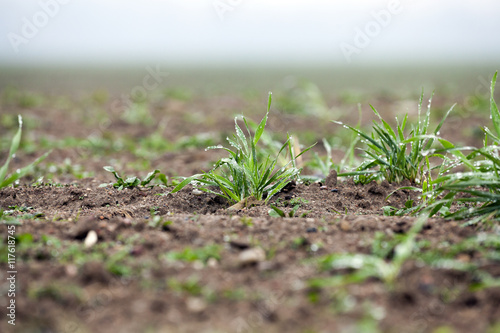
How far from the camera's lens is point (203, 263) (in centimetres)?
208

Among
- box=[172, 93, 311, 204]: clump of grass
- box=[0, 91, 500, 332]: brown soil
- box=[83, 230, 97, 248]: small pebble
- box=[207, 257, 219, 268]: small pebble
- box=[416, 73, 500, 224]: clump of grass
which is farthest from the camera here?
box=[172, 93, 311, 204]: clump of grass

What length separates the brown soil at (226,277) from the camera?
5.68 ft

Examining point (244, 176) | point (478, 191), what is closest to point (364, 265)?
point (478, 191)

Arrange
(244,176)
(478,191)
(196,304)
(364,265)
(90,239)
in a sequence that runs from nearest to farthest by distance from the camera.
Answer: (196,304) < (364,265) < (90,239) < (478,191) < (244,176)

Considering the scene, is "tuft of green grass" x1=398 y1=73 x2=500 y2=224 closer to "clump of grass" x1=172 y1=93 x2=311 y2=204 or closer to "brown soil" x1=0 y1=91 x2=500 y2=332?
"brown soil" x1=0 y1=91 x2=500 y2=332

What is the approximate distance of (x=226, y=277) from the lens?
1.98 metres

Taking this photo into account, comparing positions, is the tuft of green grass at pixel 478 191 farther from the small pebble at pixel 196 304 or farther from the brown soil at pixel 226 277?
the small pebble at pixel 196 304

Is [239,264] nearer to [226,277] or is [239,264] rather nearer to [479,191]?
[226,277]

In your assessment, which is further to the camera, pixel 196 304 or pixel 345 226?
pixel 345 226

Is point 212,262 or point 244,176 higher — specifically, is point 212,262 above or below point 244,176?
below

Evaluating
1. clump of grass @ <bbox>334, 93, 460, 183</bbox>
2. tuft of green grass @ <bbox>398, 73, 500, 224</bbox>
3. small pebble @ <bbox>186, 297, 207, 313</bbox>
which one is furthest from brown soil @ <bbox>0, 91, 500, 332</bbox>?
clump of grass @ <bbox>334, 93, 460, 183</bbox>

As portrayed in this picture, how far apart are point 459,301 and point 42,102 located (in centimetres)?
895

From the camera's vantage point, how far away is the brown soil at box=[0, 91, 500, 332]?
1731 millimetres

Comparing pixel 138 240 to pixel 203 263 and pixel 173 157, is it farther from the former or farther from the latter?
pixel 173 157
